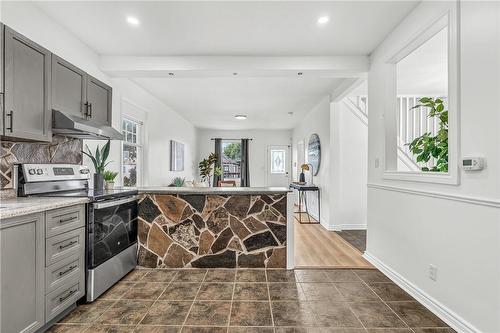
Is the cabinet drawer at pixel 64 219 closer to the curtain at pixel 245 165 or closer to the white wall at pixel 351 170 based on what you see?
the white wall at pixel 351 170

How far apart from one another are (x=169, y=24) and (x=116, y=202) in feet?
6.02

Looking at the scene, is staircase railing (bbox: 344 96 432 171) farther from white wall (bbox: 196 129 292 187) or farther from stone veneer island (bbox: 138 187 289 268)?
white wall (bbox: 196 129 292 187)

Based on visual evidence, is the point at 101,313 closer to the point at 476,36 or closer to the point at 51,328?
the point at 51,328

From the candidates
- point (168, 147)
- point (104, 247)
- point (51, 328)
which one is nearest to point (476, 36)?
point (104, 247)

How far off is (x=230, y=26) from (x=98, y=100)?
1699 mm

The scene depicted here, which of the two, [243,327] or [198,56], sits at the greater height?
[198,56]

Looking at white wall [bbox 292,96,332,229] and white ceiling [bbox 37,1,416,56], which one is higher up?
white ceiling [bbox 37,1,416,56]

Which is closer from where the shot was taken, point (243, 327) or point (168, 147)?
point (243, 327)

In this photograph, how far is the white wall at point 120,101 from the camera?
2.28m

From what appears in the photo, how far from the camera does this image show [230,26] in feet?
8.63

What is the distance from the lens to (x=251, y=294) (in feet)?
7.86

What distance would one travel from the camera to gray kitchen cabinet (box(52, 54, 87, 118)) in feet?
7.52

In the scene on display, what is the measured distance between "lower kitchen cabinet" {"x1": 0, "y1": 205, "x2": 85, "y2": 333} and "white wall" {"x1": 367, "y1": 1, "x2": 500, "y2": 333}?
2875mm

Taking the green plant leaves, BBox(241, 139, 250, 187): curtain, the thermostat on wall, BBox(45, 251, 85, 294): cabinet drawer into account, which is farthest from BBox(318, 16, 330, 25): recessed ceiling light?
BBox(241, 139, 250, 187): curtain
